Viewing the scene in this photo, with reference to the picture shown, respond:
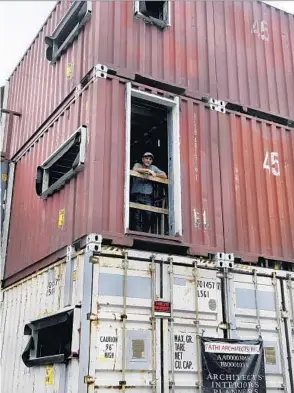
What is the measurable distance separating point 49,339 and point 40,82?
209 inches

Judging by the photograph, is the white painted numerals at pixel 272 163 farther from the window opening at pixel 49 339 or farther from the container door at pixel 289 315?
the window opening at pixel 49 339

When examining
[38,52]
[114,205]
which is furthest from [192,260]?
[38,52]

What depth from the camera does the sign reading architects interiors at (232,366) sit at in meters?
6.50

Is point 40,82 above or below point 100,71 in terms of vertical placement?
above

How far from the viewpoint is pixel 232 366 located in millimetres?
6707

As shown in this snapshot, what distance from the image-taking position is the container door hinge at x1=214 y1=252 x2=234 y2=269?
284 inches

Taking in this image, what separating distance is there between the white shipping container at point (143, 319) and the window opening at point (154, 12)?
3.96 metres

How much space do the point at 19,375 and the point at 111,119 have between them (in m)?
4.34

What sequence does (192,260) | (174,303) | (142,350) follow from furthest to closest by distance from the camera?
(192,260) → (174,303) → (142,350)

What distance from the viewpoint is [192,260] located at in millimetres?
7023

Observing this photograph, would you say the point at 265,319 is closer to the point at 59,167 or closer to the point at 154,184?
the point at 154,184

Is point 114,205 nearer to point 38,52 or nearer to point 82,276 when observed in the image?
point 82,276

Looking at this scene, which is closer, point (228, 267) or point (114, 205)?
point (114, 205)

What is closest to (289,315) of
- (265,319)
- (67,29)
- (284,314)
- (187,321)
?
(284,314)
